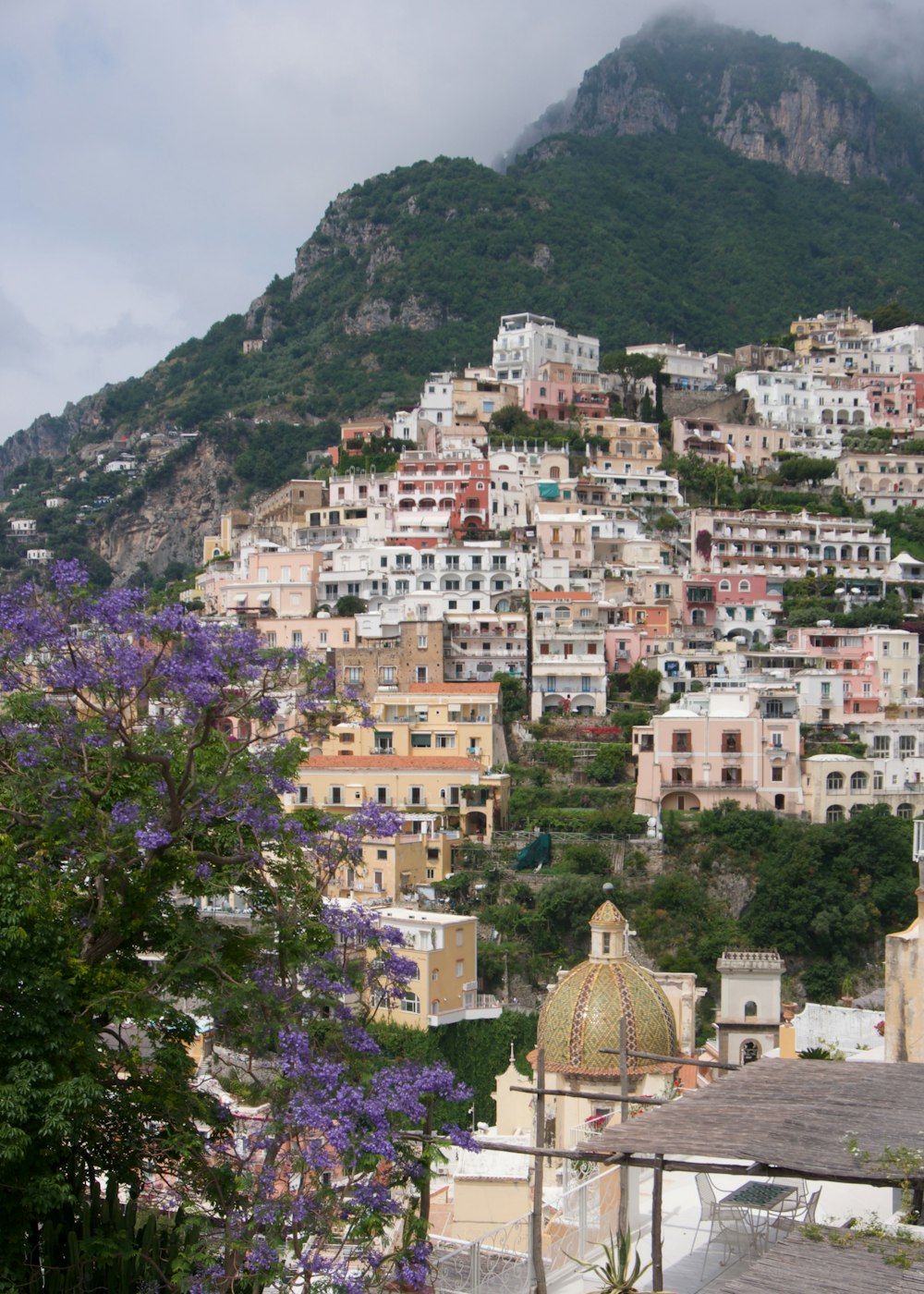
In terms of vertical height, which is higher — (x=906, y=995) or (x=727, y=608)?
(x=727, y=608)

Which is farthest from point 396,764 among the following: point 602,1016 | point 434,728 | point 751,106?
point 751,106

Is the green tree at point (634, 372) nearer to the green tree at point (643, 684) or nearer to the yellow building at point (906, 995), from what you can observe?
the green tree at point (643, 684)

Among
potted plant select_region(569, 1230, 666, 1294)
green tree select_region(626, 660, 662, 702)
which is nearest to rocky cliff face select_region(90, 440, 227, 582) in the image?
green tree select_region(626, 660, 662, 702)

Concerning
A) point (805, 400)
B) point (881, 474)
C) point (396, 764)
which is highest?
point (805, 400)

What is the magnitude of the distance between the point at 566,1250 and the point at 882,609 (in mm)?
60742

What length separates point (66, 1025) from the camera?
17.6 meters

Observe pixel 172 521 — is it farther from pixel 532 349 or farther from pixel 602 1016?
pixel 602 1016

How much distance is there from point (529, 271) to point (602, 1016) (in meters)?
109

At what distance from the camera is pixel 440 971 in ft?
159

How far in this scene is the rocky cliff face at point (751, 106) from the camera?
180 metres

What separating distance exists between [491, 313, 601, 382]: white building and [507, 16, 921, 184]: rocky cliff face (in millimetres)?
77673

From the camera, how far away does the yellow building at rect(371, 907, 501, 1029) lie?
47.8 meters

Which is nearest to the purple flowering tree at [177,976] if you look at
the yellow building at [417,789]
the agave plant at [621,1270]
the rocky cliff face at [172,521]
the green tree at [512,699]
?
the agave plant at [621,1270]

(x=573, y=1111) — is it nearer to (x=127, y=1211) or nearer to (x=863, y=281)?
(x=127, y=1211)
